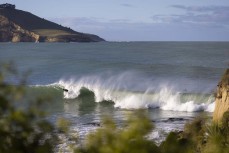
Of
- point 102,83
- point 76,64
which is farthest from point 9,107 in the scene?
point 76,64

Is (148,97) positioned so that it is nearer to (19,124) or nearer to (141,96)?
(141,96)

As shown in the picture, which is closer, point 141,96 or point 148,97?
point 148,97

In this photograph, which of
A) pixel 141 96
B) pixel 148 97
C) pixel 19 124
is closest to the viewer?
pixel 19 124

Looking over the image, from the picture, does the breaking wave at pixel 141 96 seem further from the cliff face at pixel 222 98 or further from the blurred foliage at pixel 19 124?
the blurred foliage at pixel 19 124

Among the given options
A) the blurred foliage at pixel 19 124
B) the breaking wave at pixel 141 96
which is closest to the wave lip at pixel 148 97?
the breaking wave at pixel 141 96

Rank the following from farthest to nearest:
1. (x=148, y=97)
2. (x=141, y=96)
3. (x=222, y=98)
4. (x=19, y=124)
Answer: (x=141, y=96) < (x=148, y=97) < (x=222, y=98) < (x=19, y=124)

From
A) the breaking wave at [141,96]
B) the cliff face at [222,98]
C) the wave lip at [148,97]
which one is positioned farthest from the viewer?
the breaking wave at [141,96]

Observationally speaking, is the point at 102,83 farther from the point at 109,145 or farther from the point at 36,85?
the point at 109,145

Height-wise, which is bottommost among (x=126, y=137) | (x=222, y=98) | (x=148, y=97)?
(x=148, y=97)

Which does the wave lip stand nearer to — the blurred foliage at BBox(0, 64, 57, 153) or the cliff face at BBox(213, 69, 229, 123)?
the cliff face at BBox(213, 69, 229, 123)

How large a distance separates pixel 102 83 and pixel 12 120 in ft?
126

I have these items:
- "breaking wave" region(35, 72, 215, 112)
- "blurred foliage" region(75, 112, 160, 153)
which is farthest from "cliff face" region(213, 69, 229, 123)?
"blurred foliage" region(75, 112, 160, 153)

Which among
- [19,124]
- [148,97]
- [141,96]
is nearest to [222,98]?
[19,124]

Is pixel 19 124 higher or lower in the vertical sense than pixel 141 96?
higher
